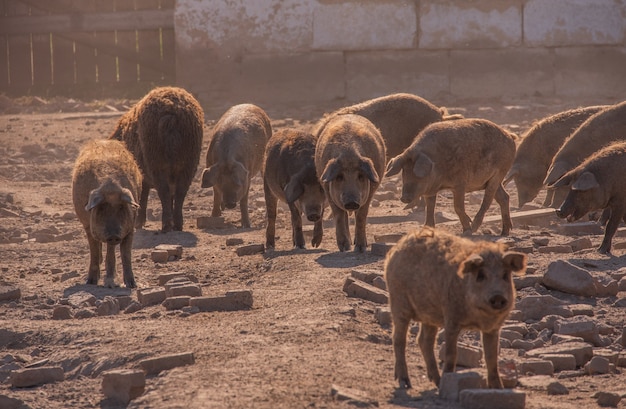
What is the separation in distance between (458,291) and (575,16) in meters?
16.3

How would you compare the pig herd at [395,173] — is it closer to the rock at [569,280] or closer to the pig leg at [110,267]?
the pig leg at [110,267]

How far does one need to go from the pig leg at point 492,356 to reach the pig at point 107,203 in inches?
163

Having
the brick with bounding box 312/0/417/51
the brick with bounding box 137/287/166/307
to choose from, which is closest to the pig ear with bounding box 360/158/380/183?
the brick with bounding box 137/287/166/307

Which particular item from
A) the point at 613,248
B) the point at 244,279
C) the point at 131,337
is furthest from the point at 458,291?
the point at 613,248

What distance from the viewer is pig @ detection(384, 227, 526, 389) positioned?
652cm

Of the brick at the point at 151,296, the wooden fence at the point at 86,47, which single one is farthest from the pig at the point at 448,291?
the wooden fence at the point at 86,47

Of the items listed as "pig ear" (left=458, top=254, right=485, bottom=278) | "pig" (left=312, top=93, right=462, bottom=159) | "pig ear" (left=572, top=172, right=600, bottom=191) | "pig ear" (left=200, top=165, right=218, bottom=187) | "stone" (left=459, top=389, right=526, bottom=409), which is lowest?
"stone" (left=459, top=389, right=526, bottom=409)

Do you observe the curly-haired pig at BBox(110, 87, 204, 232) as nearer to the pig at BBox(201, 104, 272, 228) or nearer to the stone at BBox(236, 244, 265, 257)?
the pig at BBox(201, 104, 272, 228)

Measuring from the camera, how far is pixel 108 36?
2453 centimetres

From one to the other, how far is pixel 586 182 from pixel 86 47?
50.5ft

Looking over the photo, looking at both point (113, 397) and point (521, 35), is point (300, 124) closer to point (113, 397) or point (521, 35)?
point (521, 35)

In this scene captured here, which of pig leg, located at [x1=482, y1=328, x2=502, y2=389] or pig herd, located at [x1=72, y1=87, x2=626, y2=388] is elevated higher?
pig herd, located at [x1=72, y1=87, x2=626, y2=388]

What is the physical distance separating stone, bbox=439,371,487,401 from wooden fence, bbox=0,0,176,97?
17.8m

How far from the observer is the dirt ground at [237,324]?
23.2ft
